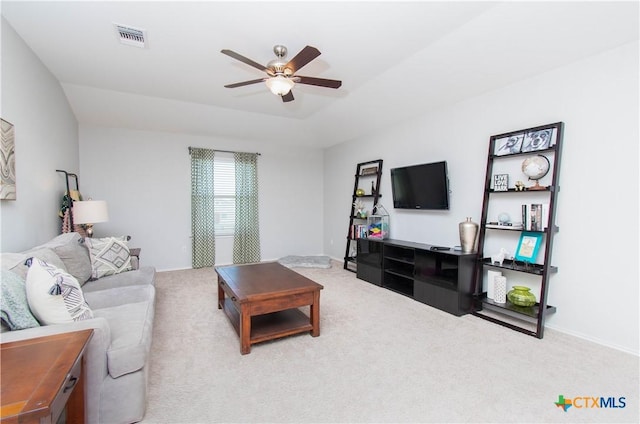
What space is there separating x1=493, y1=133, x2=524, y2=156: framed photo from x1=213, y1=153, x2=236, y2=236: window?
4514 millimetres

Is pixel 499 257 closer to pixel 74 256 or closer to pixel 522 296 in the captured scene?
pixel 522 296

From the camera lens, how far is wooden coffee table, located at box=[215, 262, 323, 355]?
244cm

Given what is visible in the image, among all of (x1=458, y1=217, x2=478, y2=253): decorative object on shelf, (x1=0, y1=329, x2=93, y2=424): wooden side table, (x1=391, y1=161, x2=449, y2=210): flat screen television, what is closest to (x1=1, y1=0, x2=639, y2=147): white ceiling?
(x1=391, y1=161, x2=449, y2=210): flat screen television

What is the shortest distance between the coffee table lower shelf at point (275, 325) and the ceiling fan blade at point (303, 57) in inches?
89.8

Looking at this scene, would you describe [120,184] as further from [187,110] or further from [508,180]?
[508,180]

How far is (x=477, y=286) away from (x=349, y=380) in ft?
6.71

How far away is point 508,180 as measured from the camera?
3.25 metres

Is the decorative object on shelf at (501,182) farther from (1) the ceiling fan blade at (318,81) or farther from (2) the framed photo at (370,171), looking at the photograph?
(2) the framed photo at (370,171)

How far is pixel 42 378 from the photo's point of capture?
0.97 m

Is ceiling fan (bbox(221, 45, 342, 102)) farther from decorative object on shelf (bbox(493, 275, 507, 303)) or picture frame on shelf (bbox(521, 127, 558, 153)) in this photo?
decorative object on shelf (bbox(493, 275, 507, 303))

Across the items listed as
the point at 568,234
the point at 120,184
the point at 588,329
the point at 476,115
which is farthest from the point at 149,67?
the point at 588,329

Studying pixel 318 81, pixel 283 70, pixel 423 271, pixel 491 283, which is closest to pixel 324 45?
pixel 318 81

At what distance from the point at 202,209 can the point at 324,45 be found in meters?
3.84

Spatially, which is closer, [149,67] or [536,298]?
[536,298]
